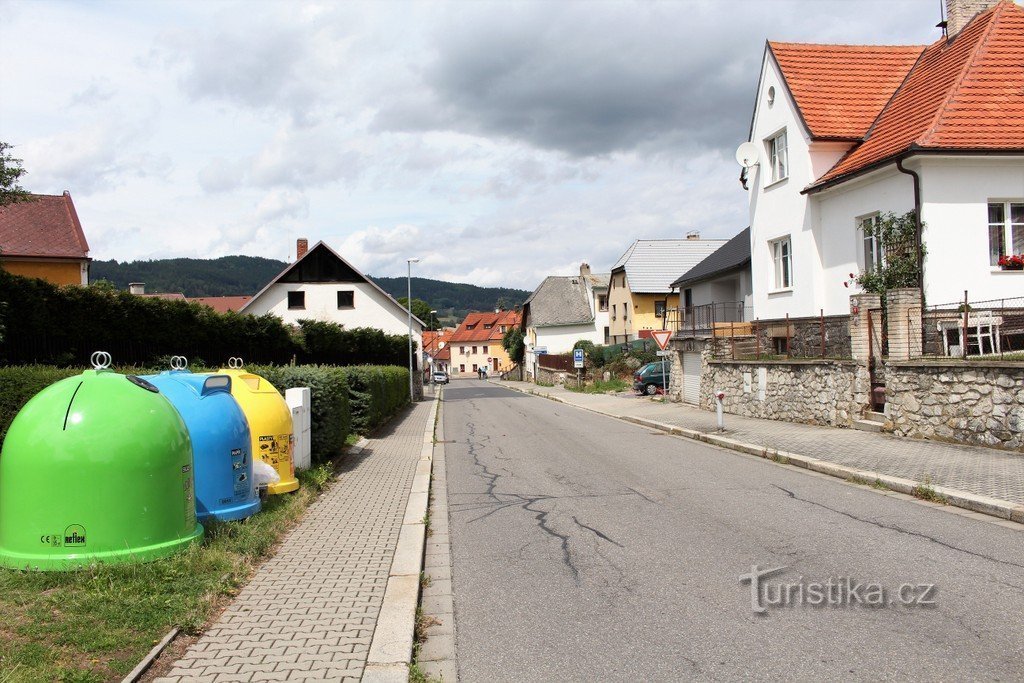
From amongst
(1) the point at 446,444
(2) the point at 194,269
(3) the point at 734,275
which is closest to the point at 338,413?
(1) the point at 446,444

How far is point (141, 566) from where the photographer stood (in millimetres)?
5695

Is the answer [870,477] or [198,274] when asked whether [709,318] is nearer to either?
[870,477]

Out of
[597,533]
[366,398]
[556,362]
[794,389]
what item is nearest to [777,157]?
[794,389]

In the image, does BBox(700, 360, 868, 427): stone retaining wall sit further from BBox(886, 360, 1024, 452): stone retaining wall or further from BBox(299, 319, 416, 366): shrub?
BBox(299, 319, 416, 366): shrub

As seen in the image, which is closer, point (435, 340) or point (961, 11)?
point (961, 11)

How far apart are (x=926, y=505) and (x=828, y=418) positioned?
8614 millimetres

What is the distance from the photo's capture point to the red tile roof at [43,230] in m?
34.4

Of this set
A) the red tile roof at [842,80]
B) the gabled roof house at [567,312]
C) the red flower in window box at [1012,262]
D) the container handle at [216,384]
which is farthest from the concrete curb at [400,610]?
the gabled roof house at [567,312]

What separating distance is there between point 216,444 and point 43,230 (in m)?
34.2

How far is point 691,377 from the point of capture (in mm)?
27531

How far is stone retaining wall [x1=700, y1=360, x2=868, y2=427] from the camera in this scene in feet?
55.1

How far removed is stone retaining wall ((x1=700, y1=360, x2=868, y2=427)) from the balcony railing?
2.14 meters

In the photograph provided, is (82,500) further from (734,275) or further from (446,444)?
(734,275)

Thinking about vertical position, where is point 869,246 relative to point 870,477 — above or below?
above
